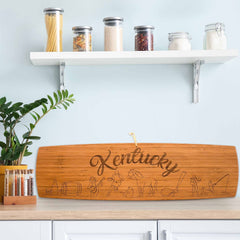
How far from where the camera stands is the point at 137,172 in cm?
211

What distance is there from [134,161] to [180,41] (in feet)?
1.92

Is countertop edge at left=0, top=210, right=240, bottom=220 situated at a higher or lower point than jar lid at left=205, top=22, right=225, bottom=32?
lower

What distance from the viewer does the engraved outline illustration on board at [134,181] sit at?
209 centimetres

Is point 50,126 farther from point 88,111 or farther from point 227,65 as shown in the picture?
point 227,65

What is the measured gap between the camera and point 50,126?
2301 mm

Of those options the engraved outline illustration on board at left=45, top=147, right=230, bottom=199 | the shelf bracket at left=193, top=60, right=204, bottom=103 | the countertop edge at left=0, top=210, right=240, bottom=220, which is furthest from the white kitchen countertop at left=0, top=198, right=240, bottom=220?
the shelf bracket at left=193, top=60, right=204, bottom=103

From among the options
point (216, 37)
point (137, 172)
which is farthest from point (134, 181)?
point (216, 37)

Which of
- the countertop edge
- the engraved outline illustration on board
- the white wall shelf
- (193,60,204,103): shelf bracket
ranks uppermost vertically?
the white wall shelf

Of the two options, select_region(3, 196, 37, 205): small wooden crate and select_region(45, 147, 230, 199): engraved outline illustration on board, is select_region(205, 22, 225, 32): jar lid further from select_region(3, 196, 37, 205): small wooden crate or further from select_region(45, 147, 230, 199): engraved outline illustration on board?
select_region(3, 196, 37, 205): small wooden crate

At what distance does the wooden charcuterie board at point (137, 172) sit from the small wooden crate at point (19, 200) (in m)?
0.18
